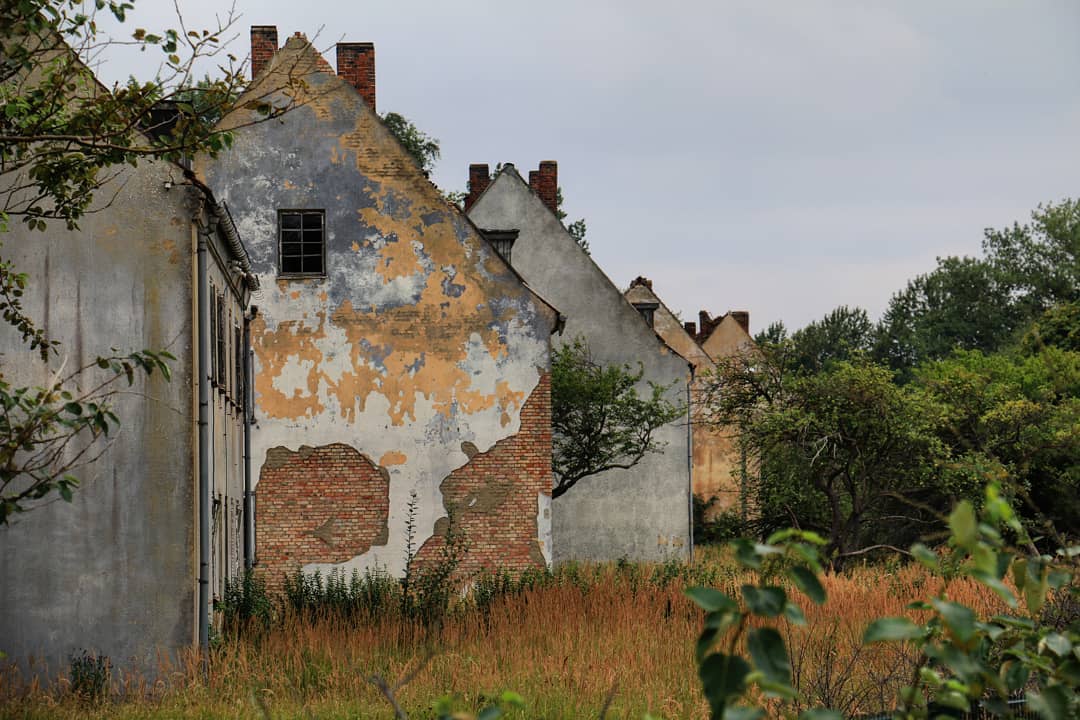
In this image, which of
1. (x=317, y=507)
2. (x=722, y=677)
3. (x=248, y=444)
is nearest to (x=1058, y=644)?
(x=722, y=677)

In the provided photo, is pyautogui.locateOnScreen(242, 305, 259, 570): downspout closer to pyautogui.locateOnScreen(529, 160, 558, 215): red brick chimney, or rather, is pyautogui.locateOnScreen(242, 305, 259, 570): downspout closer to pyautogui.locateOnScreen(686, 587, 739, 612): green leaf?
pyautogui.locateOnScreen(529, 160, 558, 215): red brick chimney

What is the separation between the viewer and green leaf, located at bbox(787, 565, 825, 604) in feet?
11.0

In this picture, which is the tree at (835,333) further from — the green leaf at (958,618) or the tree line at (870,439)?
the green leaf at (958,618)

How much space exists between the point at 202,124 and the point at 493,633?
780 centimetres

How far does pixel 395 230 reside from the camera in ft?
71.8

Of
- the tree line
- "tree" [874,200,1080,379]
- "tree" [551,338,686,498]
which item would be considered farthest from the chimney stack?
"tree" [874,200,1080,379]

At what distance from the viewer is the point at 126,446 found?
13938mm

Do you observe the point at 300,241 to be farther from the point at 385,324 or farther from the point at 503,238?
the point at 503,238

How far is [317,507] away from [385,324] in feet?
10.8

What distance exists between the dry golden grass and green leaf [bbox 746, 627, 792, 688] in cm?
608

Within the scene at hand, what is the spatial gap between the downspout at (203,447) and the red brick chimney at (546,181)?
19480mm

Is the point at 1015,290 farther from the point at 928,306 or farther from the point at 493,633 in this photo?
the point at 493,633

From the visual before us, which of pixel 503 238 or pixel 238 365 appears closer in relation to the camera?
pixel 238 365

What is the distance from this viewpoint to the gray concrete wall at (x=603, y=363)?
102 ft
